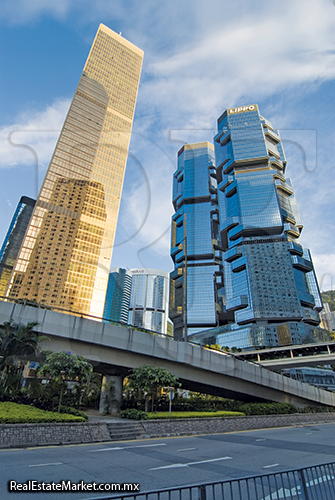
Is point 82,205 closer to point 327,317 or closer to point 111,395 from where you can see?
point 111,395

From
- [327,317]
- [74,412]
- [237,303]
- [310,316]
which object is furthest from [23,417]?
[327,317]

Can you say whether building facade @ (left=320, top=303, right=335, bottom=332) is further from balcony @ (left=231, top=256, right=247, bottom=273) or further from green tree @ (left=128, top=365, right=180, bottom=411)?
green tree @ (left=128, top=365, right=180, bottom=411)

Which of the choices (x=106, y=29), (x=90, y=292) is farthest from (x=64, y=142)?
(x=106, y=29)

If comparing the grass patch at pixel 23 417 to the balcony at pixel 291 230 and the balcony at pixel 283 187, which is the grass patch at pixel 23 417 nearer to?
the balcony at pixel 291 230

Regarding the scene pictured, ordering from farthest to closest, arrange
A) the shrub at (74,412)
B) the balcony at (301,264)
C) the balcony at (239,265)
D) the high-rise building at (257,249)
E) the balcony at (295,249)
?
the balcony at (239,265) < the balcony at (295,249) < the balcony at (301,264) < the high-rise building at (257,249) < the shrub at (74,412)

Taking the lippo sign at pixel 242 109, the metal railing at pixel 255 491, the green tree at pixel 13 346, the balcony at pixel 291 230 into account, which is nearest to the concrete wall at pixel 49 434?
the green tree at pixel 13 346

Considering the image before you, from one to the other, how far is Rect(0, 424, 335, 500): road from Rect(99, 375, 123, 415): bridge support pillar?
32.7 feet

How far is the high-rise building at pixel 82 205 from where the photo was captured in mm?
118562

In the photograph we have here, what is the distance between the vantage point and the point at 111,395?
2555cm

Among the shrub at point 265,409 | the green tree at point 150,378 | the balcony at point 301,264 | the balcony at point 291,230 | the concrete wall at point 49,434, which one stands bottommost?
the concrete wall at point 49,434

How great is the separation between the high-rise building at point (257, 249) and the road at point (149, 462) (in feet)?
367

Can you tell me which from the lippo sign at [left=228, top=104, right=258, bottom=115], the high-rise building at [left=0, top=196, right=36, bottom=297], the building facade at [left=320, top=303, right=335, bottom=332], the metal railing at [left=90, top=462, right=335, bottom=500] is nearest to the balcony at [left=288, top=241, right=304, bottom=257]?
the building facade at [left=320, top=303, right=335, bottom=332]

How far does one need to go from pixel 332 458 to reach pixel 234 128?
637 feet

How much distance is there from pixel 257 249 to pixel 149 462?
14187 cm
